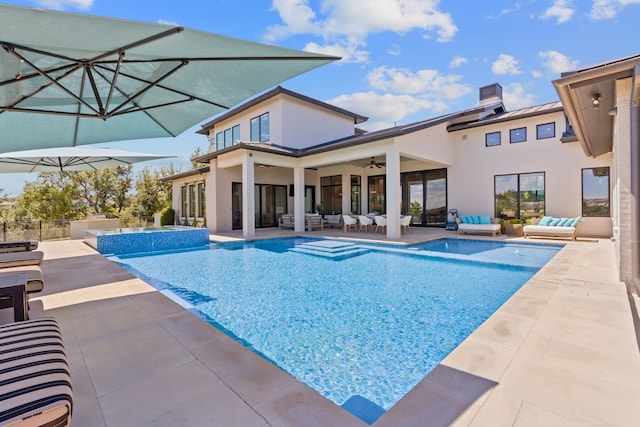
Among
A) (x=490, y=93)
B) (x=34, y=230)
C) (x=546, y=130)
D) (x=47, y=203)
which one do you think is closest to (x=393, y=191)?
(x=546, y=130)

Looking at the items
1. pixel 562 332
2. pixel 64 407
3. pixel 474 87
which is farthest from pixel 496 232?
pixel 64 407

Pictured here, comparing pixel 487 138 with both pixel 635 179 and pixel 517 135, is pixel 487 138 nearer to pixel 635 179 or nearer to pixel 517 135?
pixel 517 135

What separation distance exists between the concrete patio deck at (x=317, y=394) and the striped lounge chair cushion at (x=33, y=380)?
574 millimetres

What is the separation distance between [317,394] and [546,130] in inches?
572

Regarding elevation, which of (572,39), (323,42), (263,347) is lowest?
(263,347)

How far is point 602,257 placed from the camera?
755cm

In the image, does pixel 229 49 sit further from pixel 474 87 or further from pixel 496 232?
pixel 474 87

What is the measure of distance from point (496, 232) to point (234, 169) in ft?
41.1

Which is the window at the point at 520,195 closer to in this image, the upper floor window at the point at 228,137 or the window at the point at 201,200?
the upper floor window at the point at 228,137

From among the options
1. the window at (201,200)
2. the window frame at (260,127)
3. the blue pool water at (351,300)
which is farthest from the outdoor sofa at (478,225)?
the window at (201,200)

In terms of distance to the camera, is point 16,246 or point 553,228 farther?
point 553,228

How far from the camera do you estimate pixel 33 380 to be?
1.47 m

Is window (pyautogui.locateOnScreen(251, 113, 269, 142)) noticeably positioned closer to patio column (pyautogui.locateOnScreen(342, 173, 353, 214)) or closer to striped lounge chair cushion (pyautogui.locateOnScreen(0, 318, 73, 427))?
patio column (pyautogui.locateOnScreen(342, 173, 353, 214))

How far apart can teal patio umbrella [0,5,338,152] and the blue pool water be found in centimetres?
328
